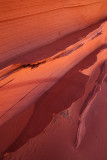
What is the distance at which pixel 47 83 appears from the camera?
1.29m

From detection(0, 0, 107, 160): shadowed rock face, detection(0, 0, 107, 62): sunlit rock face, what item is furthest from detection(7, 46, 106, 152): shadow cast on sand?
detection(0, 0, 107, 62): sunlit rock face

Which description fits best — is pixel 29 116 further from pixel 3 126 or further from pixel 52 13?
pixel 52 13

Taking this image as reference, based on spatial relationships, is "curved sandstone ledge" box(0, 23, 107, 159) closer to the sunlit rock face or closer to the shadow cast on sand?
the shadow cast on sand

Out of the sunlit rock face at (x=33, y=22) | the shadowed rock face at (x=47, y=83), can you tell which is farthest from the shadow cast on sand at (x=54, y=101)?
the sunlit rock face at (x=33, y=22)

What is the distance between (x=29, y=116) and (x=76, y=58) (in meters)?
1.00

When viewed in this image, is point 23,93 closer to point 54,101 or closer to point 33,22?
point 54,101

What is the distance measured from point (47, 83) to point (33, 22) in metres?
0.66

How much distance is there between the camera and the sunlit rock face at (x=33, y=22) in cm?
72

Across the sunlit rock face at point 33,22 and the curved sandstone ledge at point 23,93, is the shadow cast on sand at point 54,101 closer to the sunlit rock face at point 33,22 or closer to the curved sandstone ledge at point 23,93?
the curved sandstone ledge at point 23,93

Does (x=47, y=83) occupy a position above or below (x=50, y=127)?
above

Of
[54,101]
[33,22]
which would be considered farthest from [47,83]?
[33,22]

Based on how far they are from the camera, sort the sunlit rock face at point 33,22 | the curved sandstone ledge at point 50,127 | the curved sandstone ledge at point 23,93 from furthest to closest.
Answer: the curved sandstone ledge at point 50,127
the curved sandstone ledge at point 23,93
the sunlit rock face at point 33,22

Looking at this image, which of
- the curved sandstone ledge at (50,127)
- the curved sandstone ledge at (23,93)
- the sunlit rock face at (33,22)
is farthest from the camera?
the curved sandstone ledge at (50,127)

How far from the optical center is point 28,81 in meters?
1.00
